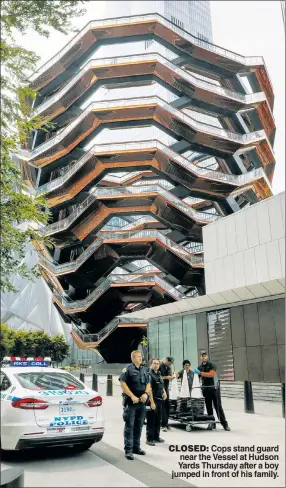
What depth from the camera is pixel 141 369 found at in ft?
23.6

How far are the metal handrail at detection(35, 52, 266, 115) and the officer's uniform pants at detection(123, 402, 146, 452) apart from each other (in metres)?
36.3

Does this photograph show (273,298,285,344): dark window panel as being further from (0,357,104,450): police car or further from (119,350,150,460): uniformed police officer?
(0,357,104,450): police car

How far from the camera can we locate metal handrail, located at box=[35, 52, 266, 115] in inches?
1553

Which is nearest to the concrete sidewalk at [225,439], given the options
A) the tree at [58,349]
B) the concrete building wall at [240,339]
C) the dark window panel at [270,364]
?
the dark window panel at [270,364]

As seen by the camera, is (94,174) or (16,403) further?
(94,174)

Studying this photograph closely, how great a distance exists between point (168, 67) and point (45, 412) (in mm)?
38662

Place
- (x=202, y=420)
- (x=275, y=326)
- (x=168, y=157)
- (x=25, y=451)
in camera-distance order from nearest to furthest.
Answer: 1. (x=25, y=451)
2. (x=202, y=420)
3. (x=275, y=326)
4. (x=168, y=157)

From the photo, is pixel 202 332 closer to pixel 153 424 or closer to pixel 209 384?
pixel 209 384

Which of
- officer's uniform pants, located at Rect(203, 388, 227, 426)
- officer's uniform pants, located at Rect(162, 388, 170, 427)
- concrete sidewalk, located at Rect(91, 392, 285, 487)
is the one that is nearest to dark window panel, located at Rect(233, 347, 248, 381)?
concrete sidewalk, located at Rect(91, 392, 285, 487)

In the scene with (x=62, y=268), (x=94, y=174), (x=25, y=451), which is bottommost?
(x=25, y=451)

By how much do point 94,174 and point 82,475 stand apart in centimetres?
3678

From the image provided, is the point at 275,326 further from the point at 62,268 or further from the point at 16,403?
the point at 62,268

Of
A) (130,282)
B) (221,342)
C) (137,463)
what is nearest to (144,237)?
(130,282)

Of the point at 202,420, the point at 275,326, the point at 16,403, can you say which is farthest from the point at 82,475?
the point at 275,326
